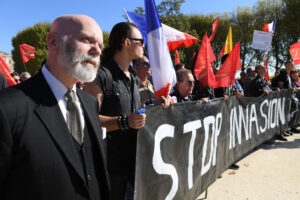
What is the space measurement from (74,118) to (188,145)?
1715 millimetres

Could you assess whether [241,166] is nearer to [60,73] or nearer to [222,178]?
[222,178]

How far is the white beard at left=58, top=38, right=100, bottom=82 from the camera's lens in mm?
1092

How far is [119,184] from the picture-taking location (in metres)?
1.88

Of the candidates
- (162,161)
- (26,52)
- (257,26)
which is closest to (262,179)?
(162,161)

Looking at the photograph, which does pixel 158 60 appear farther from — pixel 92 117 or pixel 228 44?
pixel 228 44

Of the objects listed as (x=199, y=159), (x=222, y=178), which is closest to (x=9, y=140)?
(x=199, y=159)

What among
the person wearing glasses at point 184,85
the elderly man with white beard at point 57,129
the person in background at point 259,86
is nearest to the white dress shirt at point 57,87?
the elderly man with white beard at point 57,129

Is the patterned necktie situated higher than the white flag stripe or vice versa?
the white flag stripe

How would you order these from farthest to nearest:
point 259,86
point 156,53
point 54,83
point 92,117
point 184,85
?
point 259,86, point 184,85, point 156,53, point 92,117, point 54,83

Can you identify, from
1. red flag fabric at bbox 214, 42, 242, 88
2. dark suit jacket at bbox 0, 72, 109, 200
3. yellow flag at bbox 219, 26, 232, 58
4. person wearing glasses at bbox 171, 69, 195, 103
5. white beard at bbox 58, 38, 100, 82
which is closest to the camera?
dark suit jacket at bbox 0, 72, 109, 200

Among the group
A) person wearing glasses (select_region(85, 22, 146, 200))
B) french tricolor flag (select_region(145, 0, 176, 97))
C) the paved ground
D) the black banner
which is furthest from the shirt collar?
the paved ground

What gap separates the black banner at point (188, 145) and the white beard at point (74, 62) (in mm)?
905

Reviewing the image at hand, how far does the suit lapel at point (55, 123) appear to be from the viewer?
98cm

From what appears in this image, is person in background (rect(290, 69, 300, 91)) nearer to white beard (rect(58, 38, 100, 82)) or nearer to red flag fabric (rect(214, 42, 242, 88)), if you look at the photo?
red flag fabric (rect(214, 42, 242, 88))
